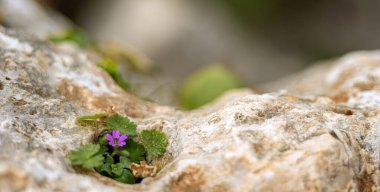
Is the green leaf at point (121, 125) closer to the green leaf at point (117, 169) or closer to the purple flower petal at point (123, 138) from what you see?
the purple flower petal at point (123, 138)

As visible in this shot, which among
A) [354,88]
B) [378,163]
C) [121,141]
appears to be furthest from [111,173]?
[354,88]

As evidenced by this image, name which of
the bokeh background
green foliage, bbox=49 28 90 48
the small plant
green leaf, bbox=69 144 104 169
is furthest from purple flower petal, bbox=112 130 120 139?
the bokeh background

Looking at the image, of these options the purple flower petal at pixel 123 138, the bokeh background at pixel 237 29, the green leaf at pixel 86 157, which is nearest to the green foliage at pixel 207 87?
the purple flower petal at pixel 123 138

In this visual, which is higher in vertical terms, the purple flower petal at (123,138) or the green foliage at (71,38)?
the green foliage at (71,38)

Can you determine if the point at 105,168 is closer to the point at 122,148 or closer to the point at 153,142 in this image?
the point at 122,148

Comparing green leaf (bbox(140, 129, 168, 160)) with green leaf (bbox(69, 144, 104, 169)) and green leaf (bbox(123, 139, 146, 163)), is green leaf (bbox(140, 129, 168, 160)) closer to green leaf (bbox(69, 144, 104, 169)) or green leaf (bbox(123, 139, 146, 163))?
green leaf (bbox(123, 139, 146, 163))

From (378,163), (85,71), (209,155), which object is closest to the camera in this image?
(209,155)

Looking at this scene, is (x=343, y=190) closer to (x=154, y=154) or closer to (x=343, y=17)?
(x=154, y=154)
